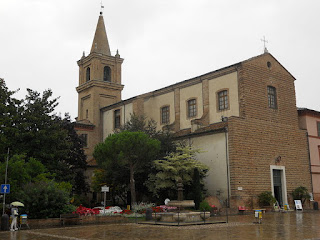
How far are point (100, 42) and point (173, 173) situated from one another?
86.4 feet

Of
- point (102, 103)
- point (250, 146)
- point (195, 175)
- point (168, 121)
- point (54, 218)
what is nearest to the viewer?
point (54, 218)

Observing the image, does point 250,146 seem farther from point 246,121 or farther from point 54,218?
point 54,218

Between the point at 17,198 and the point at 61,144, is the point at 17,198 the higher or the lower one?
the lower one

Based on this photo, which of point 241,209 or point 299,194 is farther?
point 299,194

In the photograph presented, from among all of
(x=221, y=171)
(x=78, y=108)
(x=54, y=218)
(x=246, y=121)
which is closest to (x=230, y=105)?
(x=246, y=121)

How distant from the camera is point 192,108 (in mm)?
35344

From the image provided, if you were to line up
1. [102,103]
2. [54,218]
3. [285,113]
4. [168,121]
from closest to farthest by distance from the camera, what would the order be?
[54,218] < [285,113] < [168,121] < [102,103]

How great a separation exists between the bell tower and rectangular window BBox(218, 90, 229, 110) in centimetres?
1738

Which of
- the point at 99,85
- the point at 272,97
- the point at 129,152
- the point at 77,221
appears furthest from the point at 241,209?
the point at 99,85

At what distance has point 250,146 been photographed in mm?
30016

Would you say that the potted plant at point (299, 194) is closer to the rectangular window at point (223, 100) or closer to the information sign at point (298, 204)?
the information sign at point (298, 204)

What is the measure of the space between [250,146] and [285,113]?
6.17 metres

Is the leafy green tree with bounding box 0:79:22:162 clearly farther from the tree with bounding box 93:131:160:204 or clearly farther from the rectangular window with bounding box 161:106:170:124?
the rectangular window with bounding box 161:106:170:124

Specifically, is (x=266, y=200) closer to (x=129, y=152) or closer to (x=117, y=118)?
(x=129, y=152)
